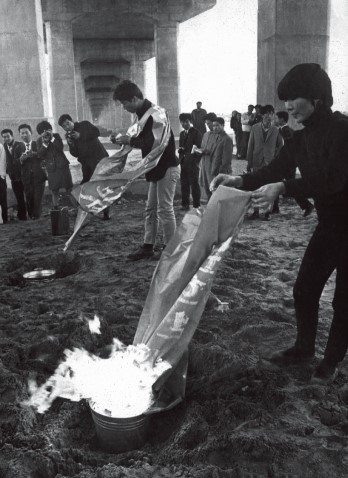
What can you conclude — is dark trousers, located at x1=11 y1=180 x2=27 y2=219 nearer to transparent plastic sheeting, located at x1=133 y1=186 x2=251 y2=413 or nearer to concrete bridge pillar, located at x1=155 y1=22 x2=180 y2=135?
transparent plastic sheeting, located at x1=133 y1=186 x2=251 y2=413

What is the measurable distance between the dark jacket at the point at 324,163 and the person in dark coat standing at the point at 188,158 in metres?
5.66

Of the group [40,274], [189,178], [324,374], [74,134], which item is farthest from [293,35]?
[324,374]

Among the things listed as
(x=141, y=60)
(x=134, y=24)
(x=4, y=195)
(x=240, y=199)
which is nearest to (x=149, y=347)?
(x=240, y=199)

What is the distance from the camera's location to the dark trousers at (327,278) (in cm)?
283

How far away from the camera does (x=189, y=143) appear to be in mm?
8570

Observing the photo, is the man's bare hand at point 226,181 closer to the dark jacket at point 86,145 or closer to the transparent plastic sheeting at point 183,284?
the transparent plastic sheeting at point 183,284

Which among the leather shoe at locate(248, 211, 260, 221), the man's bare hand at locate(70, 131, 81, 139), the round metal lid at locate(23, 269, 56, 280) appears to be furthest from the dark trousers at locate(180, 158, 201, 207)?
the round metal lid at locate(23, 269, 56, 280)

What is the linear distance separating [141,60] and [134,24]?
6.80 m

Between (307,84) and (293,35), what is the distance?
31.7 ft

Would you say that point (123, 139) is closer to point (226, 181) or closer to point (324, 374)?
point (226, 181)

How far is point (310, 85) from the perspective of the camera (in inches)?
103

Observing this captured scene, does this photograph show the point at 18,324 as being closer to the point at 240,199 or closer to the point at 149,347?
the point at 149,347

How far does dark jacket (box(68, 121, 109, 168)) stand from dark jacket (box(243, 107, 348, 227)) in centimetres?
557

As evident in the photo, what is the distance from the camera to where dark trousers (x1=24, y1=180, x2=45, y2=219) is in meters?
8.52
